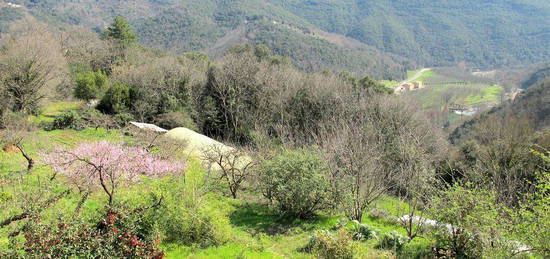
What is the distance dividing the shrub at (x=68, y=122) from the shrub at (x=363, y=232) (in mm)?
22393

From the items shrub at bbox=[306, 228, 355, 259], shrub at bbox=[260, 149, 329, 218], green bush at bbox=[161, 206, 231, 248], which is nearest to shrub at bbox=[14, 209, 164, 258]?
green bush at bbox=[161, 206, 231, 248]

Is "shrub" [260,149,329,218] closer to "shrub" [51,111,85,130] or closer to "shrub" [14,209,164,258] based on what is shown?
"shrub" [14,209,164,258]

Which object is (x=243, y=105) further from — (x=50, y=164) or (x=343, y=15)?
(x=343, y=15)

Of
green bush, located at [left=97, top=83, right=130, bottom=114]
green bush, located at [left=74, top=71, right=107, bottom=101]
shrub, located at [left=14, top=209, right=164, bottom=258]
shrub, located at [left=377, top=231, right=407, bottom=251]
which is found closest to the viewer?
shrub, located at [left=14, top=209, right=164, bottom=258]

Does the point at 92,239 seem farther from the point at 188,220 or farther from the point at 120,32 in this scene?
the point at 120,32

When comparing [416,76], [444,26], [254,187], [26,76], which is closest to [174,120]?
[26,76]

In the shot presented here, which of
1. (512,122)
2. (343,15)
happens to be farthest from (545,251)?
(343,15)

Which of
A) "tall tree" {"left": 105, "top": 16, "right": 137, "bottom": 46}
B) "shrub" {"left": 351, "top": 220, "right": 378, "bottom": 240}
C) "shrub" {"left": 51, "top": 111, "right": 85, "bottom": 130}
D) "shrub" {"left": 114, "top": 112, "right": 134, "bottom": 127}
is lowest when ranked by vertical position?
"shrub" {"left": 114, "top": 112, "right": 134, "bottom": 127}

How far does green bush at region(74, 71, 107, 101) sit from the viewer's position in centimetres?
3441

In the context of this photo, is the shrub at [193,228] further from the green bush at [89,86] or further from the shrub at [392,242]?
the green bush at [89,86]

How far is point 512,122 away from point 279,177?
24694 millimetres

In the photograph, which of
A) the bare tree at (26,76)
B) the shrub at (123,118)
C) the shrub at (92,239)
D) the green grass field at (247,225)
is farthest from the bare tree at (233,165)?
the bare tree at (26,76)

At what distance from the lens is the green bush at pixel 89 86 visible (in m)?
34.4

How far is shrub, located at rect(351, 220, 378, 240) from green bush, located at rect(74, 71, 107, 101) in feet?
102
